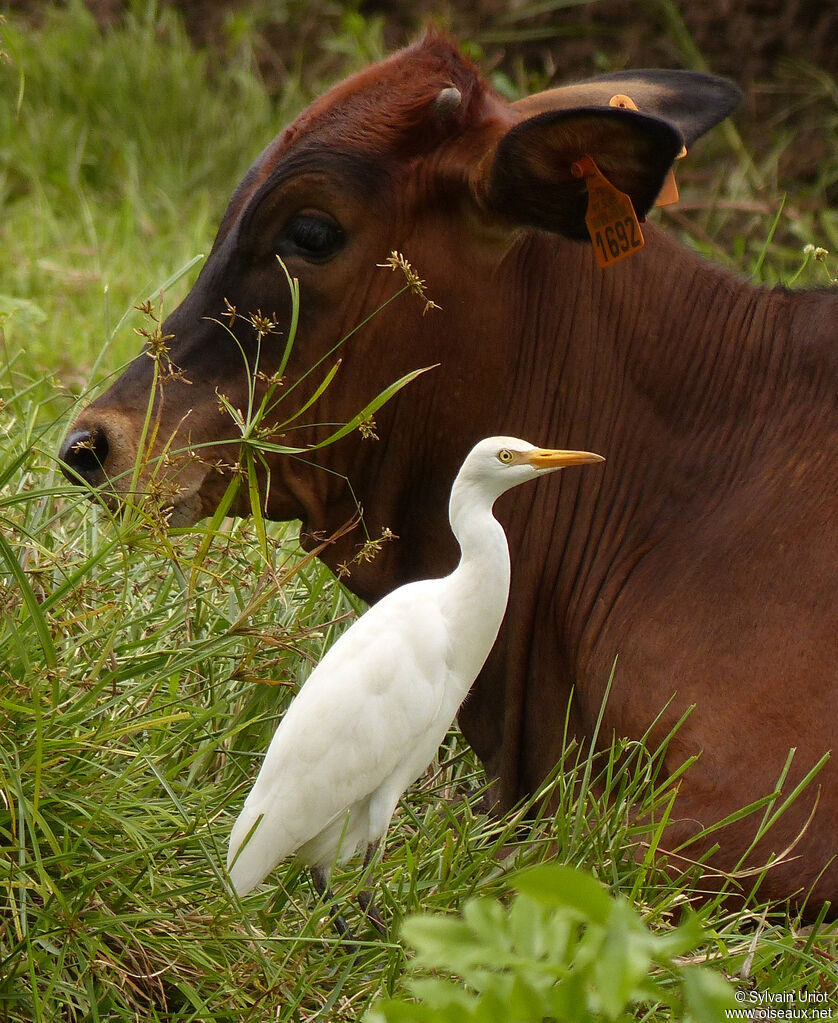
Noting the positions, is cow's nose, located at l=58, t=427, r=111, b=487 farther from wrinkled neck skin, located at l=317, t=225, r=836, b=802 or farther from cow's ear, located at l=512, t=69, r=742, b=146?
cow's ear, located at l=512, t=69, r=742, b=146

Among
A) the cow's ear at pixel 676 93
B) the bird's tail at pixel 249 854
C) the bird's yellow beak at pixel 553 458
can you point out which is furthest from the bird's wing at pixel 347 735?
the cow's ear at pixel 676 93

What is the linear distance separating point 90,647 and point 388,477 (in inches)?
23.8

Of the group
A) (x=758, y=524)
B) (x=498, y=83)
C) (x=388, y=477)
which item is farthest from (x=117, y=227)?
(x=758, y=524)

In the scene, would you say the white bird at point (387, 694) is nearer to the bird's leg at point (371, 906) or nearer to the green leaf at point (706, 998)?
the bird's leg at point (371, 906)

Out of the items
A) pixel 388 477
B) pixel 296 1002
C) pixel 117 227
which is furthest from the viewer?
pixel 117 227

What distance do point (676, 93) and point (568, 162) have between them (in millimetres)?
779

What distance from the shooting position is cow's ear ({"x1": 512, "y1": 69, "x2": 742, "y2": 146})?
3100 millimetres

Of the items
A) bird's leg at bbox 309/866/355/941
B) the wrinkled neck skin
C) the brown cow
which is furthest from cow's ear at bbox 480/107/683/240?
bird's leg at bbox 309/866/355/941

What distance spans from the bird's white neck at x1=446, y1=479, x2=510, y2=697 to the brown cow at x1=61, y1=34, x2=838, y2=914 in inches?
14.5

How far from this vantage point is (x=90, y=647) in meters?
2.62

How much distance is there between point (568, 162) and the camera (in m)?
2.54

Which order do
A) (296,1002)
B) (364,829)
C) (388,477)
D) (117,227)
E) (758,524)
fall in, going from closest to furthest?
(296,1002), (364,829), (758,524), (388,477), (117,227)

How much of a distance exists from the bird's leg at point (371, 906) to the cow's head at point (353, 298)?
66cm

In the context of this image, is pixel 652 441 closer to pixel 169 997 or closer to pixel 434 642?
pixel 434 642
